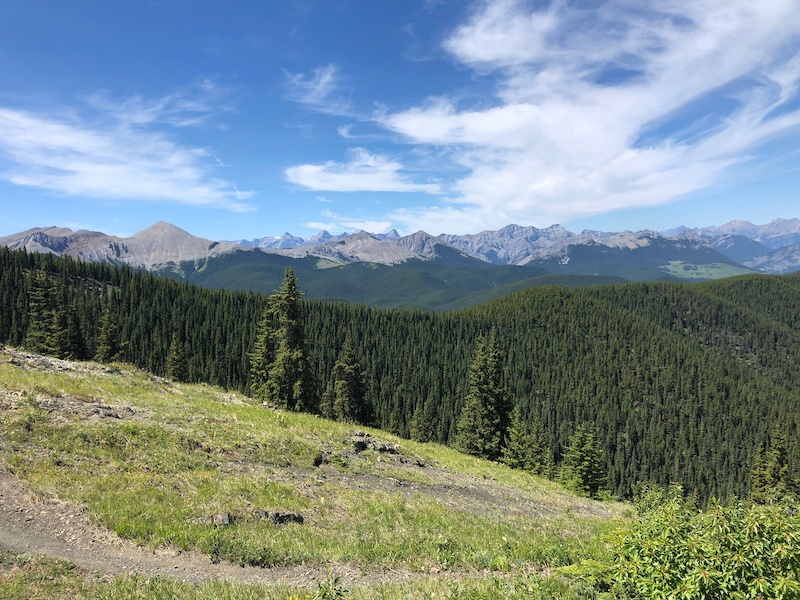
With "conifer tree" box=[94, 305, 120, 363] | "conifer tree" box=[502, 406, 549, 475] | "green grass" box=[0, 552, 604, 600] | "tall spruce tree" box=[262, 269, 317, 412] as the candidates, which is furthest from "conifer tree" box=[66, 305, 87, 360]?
"green grass" box=[0, 552, 604, 600]

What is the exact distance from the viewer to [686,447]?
182 metres

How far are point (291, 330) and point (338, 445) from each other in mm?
22601

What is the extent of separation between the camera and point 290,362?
4444 centimetres

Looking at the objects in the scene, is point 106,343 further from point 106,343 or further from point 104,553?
point 104,553

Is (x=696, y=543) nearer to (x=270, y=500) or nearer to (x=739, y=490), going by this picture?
(x=270, y=500)

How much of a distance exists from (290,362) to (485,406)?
24.8 m

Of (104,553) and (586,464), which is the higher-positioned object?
(104,553)

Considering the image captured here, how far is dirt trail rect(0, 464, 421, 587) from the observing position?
9852mm

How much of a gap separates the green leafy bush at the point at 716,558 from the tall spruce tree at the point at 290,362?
4046 centimetres

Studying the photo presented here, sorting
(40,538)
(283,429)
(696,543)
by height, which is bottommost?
(283,429)

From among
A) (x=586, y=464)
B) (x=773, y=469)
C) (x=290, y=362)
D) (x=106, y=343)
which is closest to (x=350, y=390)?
(x=290, y=362)

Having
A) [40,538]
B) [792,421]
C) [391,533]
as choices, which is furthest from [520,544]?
[792,421]

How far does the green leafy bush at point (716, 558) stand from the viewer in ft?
19.4

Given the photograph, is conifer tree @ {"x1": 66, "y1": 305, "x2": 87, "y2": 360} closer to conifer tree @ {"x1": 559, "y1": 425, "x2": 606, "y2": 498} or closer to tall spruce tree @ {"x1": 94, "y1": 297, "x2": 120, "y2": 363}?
tall spruce tree @ {"x1": 94, "y1": 297, "x2": 120, "y2": 363}
